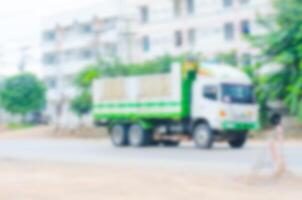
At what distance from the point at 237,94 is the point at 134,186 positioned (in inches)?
513

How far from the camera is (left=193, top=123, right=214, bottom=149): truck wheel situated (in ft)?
77.0

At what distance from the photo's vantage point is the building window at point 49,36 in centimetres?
7231

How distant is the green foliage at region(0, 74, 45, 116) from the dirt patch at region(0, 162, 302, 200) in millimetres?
46785

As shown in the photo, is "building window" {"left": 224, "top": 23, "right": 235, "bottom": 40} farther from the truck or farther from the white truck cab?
the white truck cab

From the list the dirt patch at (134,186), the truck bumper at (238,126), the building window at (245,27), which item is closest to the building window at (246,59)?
the building window at (245,27)

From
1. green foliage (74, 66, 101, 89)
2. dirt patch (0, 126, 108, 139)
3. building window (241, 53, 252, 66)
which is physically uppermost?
Result: building window (241, 53, 252, 66)

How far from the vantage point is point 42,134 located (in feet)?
156

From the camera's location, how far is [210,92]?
2353 cm

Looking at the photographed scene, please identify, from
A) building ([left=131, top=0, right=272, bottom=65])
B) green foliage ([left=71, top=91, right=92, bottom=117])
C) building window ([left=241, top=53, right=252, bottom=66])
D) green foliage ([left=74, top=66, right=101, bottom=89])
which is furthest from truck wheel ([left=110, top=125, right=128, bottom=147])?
green foliage ([left=71, top=91, right=92, bottom=117])

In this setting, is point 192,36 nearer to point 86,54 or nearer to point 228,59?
point 228,59

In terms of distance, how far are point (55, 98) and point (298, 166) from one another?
58706 mm

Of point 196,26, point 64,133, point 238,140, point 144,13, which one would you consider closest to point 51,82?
point 144,13

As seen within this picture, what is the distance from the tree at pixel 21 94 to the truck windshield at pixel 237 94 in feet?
130

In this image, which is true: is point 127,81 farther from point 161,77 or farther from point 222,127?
point 222,127
